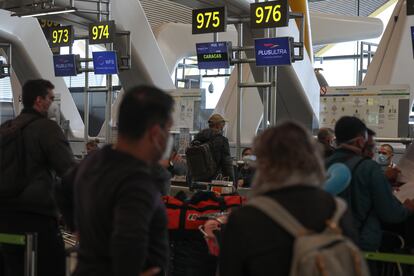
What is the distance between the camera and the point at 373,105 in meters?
9.58

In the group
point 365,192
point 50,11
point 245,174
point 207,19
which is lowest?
point 245,174

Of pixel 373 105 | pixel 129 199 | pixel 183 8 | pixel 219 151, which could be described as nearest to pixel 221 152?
pixel 219 151

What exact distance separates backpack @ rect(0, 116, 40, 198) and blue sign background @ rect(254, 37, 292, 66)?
6.37m

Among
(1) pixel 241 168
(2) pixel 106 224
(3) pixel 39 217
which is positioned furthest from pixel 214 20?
(2) pixel 106 224

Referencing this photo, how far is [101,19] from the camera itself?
42.4 ft

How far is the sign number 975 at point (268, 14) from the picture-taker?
9961 mm

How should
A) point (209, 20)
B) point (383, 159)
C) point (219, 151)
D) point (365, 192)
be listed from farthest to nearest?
point (209, 20)
point (219, 151)
point (383, 159)
point (365, 192)

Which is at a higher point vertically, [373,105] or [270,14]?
[270,14]

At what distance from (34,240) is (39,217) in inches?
5.7

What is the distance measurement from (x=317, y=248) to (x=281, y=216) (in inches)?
5.4

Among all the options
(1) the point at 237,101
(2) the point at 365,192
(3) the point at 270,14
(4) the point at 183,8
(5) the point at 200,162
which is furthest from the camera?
(4) the point at 183,8

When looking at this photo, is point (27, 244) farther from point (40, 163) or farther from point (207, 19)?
point (207, 19)

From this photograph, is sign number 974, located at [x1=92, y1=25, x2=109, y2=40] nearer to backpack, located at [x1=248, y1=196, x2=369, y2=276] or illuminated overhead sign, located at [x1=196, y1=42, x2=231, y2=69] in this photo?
illuminated overhead sign, located at [x1=196, y1=42, x2=231, y2=69]

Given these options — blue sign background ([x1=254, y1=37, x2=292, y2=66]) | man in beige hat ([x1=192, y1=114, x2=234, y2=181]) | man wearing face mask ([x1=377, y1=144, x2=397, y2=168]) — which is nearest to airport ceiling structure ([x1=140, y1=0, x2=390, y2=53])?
blue sign background ([x1=254, y1=37, x2=292, y2=66])
